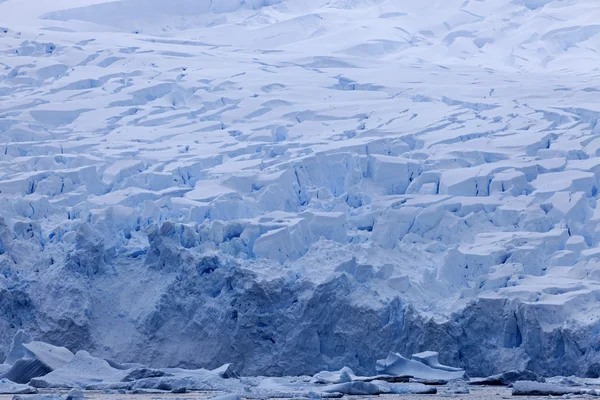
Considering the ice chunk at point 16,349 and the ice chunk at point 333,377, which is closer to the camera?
the ice chunk at point 333,377

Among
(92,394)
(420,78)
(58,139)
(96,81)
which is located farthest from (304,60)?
(92,394)

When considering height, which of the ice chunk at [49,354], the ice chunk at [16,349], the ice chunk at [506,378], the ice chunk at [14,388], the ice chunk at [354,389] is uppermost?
the ice chunk at [354,389]

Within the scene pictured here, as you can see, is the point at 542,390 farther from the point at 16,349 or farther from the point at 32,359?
the point at 16,349

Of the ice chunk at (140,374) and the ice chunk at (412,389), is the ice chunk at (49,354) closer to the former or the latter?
the ice chunk at (140,374)

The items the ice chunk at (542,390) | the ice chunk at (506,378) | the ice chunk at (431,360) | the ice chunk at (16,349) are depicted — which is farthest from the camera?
the ice chunk at (16,349)

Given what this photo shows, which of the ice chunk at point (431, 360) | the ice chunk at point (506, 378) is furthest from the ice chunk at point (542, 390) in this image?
the ice chunk at point (431, 360)

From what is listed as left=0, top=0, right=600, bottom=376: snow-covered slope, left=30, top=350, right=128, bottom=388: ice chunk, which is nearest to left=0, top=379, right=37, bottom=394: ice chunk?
left=30, top=350, right=128, bottom=388: ice chunk

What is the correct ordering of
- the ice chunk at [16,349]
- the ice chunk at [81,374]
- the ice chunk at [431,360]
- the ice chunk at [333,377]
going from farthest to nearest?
the ice chunk at [16,349], the ice chunk at [431,360], the ice chunk at [81,374], the ice chunk at [333,377]

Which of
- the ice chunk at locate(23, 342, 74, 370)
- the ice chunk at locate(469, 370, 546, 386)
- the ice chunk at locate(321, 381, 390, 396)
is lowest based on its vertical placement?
the ice chunk at locate(23, 342, 74, 370)

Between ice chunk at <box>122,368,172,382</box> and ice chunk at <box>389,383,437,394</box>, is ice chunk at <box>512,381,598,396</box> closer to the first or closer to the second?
ice chunk at <box>389,383,437,394</box>
